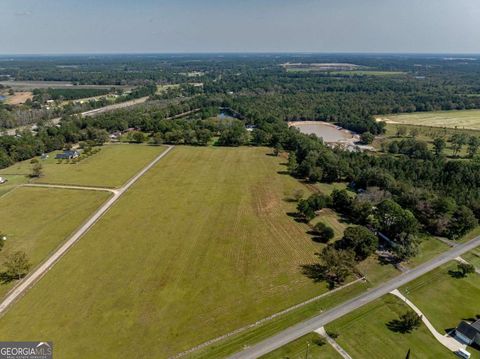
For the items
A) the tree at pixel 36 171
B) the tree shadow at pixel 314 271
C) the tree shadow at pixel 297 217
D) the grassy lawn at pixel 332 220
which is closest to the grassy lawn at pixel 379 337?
the tree shadow at pixel 314 271

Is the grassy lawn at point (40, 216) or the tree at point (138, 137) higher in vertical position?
the tree at point (138, 137)

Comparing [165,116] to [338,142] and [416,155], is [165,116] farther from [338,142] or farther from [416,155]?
Answer: [416,155]

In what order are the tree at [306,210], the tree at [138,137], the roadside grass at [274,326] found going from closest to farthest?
1. the roadside grass at [274,326]
2. the tree at [306,210]
3. the tree at [138,137]

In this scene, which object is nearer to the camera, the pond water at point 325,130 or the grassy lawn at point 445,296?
the grassy lawn at point 445,296

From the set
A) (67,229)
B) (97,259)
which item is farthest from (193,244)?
(67,229)

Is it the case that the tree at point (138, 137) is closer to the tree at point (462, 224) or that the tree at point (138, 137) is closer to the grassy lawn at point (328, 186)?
the grassy lawn at point (328, 186)

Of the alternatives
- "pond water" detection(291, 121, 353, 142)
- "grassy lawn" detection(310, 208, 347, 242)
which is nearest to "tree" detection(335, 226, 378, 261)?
"grassy lawn" detection(310, 208, 347, 242)
